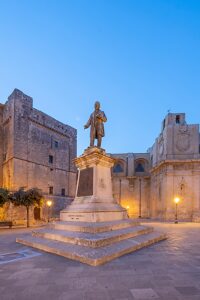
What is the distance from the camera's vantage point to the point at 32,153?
103ft

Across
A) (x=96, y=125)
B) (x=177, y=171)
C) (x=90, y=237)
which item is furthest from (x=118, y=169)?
(x=90, y=237)

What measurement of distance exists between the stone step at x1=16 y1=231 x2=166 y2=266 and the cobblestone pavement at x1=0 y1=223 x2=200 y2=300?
0.20m

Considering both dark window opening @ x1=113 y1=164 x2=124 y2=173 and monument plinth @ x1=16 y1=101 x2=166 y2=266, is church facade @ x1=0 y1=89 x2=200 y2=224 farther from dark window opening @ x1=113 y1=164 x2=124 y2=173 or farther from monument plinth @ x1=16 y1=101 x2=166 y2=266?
monument plinth @ x1=16 y1=101 x2=166 y2=266

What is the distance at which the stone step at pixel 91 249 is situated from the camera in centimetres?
583

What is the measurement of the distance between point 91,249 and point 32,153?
2690 centimetres

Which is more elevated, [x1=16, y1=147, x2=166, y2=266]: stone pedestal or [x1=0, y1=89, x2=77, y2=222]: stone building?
[x1=0, y1=89, x2=77, y2=222]: stone building

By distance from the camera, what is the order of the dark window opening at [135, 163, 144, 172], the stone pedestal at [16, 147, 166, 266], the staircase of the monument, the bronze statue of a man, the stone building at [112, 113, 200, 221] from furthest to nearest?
1. the dark window opening at [135, 163, 144, 172]
2. the stone building at [112, 113, 200, 221]
3. the bronze statue of a man
4. the stone pedestal at [16, 147, 166, 266]
5. the staircase of the monument

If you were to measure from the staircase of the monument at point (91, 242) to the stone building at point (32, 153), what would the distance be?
799 inches

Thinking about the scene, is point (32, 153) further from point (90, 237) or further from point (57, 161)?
point (90, 237)

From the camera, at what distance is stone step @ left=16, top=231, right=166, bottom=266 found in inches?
230

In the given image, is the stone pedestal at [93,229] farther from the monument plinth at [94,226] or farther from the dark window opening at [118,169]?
the dark window opening at [118,169]

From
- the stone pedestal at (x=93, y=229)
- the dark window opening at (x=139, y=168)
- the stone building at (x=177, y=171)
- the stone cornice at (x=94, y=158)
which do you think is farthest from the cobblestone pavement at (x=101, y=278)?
the dark window opening at (x=139, y=168)

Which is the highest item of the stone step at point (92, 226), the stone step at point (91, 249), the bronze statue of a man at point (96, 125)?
the bronze statue of a man at point (96, 125)

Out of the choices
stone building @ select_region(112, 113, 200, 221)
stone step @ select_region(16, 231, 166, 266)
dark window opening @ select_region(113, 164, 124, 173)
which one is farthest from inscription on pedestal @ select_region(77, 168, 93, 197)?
dark window opening @ select_region(113, 164, 124, 173)
